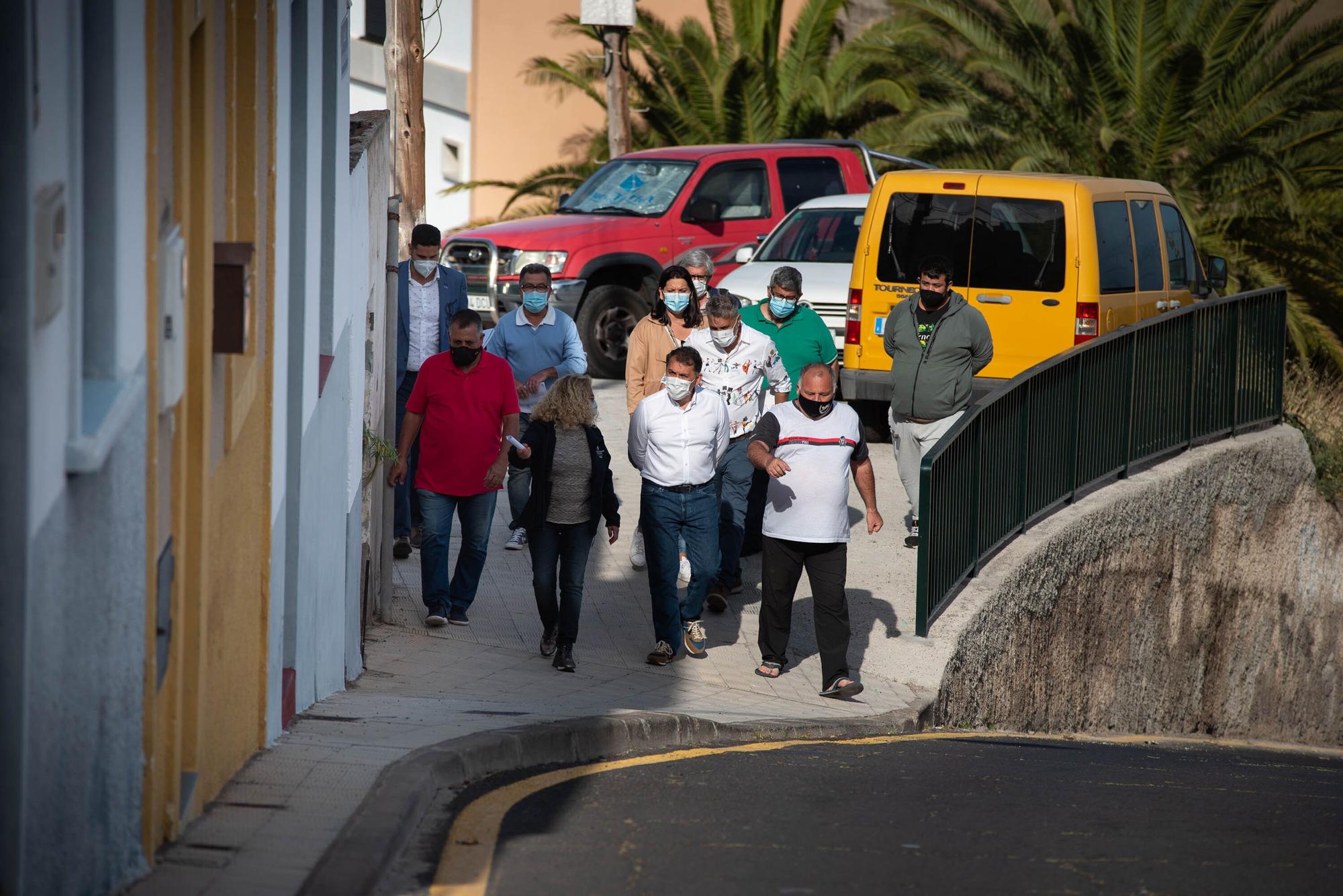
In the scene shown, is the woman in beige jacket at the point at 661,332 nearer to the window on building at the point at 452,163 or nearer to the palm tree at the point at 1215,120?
the palm tree at the point at 1215,120

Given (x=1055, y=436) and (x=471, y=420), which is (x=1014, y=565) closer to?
(x=1055, y=436)

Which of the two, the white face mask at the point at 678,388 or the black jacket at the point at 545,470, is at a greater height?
the white face mask at the point at 678,388

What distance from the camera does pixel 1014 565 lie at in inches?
444

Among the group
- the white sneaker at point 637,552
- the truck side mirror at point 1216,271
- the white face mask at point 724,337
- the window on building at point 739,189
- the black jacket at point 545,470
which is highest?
the window on building at point 739,189

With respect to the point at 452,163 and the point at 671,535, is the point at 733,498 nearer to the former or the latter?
the point at 671,535

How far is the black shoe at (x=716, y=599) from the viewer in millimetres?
10703

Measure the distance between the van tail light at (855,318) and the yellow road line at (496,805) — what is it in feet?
16.1

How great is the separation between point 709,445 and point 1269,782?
11.1ft

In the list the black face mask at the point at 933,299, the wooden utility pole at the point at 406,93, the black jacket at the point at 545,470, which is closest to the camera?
the black jacket at the point at 545,470

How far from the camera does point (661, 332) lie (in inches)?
418

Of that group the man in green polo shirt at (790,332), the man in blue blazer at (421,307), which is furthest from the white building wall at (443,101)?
the man in green polo shirt at (790,332)

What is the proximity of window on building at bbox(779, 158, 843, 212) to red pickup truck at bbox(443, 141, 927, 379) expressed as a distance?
10mm

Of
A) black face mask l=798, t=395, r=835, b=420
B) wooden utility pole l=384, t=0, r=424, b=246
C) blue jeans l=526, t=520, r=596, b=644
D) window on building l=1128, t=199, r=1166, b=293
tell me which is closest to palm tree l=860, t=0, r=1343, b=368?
window on building l=1128, t=199, r=1166, b=293

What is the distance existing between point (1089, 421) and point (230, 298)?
8986 millimetres
